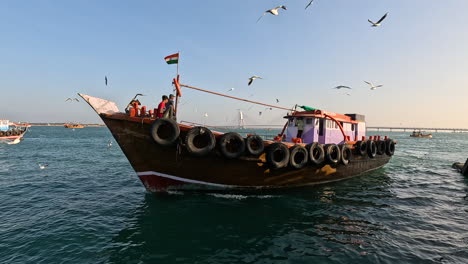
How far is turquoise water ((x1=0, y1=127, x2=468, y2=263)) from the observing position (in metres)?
5.55

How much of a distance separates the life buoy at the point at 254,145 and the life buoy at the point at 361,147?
21.8 ft

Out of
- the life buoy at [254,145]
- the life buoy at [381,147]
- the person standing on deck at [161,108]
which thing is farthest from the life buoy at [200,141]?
the life buoy at [381,147]

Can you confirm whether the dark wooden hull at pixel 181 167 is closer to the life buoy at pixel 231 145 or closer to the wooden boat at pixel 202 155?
the wooden boat at pixel 202 155

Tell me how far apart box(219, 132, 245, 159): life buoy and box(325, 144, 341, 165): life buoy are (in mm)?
4259

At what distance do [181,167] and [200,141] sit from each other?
3.97 feet

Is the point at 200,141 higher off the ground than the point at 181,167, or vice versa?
the point at 200,141

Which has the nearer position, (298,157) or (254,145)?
(254,145)

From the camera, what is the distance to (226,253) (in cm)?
555

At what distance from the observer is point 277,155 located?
A: 9539mm

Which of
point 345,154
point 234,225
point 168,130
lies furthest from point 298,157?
point 168,130

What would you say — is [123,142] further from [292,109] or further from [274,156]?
[292,109]

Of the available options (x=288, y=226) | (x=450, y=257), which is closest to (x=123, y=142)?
(x=288, y=226)

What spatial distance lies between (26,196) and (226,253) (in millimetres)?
10038

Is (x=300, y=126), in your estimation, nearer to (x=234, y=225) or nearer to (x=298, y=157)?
(x=298, y=157)
